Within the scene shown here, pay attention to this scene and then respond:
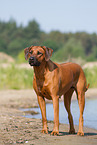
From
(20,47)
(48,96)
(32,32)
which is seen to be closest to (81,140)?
(48,96)

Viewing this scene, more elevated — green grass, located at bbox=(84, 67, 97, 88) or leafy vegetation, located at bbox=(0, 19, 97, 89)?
leafy vegetation, located at bbox=(0, 19, 97, 89)

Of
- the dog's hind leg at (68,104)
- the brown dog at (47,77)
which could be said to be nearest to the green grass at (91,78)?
the dog's hind leg at (68,104)

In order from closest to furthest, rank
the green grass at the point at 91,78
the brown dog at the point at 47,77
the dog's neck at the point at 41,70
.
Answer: the brown dog at the point at 47,77 → the dog's neck at the point at 41,70 → the green grass at the point at 91,78

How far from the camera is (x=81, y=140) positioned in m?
6.16

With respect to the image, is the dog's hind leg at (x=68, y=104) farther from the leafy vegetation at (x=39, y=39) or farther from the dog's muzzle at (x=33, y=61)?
the leafy vegetation at (x=39, y=39)

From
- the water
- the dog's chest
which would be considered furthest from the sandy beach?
the dog's chest

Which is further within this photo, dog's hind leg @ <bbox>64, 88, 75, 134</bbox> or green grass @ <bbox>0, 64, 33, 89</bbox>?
green grass @ <bbox>0, 64, 33, 89</bbox>

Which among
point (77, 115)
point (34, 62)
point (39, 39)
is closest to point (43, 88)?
point (34, 62)

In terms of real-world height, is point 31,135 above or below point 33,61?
below

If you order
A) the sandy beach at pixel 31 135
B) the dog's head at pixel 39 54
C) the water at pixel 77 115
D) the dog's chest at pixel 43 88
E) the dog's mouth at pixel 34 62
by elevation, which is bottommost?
the water at pixel 77 115

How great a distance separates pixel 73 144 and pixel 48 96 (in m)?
1.12

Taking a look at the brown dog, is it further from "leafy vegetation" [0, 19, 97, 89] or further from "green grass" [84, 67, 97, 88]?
"leafy vegetation" [0, 19, 97, 89]

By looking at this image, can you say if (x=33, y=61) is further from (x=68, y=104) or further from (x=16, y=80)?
(x=16, y=80)

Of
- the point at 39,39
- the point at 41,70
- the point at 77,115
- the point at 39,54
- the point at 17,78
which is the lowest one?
the point at 77,115
